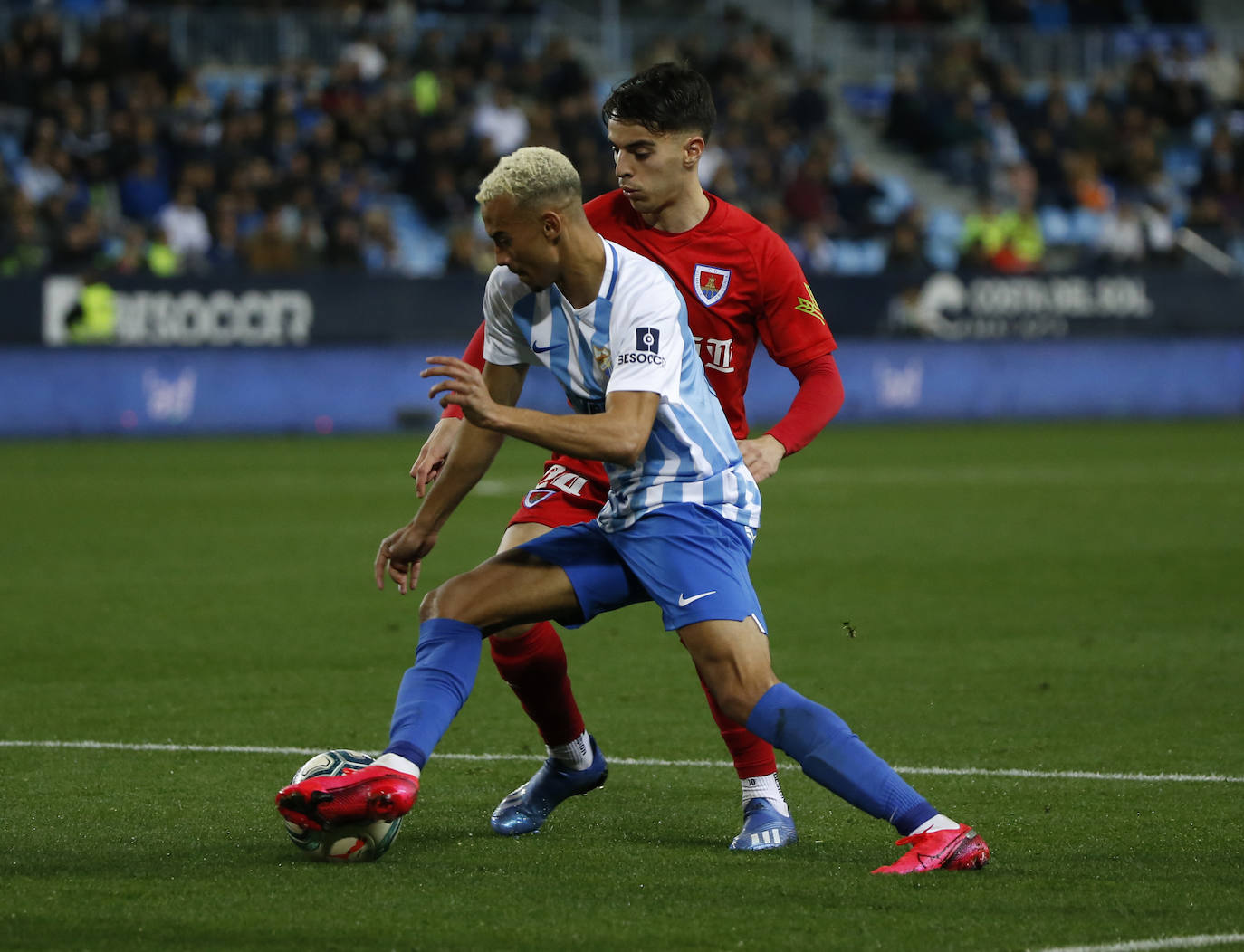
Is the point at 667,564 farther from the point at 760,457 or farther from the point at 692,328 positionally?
the point at 692,328

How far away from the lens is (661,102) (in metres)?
5.26

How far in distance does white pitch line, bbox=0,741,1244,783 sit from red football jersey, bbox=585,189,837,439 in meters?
1.33

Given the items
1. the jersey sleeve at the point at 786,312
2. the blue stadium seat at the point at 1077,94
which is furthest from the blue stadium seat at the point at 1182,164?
the jersey sleeve at the point at 786,312

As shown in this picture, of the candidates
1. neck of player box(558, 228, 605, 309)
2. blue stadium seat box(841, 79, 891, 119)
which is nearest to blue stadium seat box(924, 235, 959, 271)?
blue stadium seat box(841, 79, 891, 119)

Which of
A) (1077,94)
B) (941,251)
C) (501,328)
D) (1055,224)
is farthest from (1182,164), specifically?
(501,328)

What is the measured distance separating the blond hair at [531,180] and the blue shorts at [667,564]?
84cm

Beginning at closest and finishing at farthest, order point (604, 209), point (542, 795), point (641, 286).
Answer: point (641, 286), point (542, 795), point (604, 209)

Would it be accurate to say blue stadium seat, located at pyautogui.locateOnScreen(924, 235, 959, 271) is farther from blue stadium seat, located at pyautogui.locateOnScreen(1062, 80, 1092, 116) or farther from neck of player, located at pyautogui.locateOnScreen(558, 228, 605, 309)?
neck of player, located at pyautogui.locateOnScreen(558, 228, 605, 309)

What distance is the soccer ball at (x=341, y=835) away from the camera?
4.63 metres

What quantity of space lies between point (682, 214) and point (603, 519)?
106 cm

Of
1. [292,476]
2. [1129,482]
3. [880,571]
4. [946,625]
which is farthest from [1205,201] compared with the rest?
[946,625]

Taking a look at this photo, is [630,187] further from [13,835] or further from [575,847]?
[13,835]

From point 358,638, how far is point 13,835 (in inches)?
154

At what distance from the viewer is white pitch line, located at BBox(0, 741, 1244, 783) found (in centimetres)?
589
